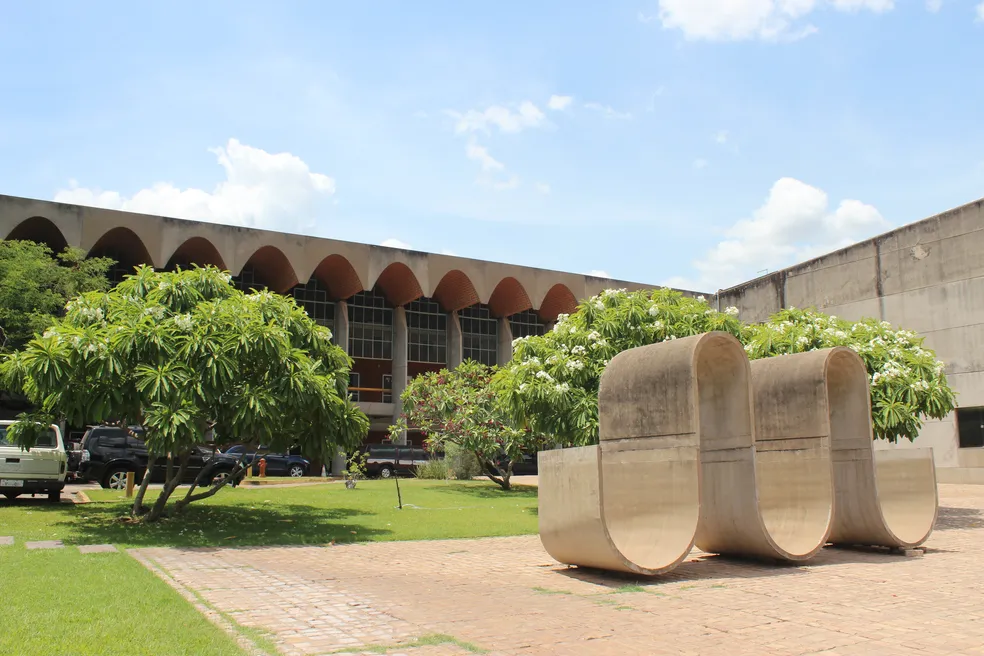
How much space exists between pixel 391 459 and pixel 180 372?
22.5m

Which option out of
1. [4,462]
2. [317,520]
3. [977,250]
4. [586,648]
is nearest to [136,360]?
[317,520]

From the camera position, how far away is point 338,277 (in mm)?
43656

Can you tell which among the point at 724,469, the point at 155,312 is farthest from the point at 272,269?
the point at 724,469

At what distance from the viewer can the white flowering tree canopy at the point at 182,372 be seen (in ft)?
41.2

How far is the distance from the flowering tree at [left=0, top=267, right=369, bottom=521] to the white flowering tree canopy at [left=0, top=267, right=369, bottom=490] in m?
0.02

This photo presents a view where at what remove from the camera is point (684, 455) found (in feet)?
32.1

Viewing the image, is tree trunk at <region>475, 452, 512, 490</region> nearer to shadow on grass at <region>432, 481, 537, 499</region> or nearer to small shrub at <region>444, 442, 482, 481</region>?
shadow on grass at <region>432, 481, 537, 499</region>

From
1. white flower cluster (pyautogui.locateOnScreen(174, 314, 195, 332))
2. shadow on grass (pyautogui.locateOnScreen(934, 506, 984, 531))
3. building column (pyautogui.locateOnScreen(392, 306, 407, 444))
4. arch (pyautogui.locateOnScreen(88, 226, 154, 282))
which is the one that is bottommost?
shadow on grass (pyautogui.locateOnScreen(934, 506, 984, 531))

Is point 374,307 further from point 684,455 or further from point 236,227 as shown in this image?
point 684,455

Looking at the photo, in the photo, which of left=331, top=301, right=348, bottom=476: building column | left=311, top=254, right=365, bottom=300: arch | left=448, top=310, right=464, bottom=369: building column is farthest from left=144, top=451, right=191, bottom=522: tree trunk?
left=448, top=310, right=464, bottom=369: building column

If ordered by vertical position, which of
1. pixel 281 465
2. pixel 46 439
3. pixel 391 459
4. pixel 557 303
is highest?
pixel 557 303

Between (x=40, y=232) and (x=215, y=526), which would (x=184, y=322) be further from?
(x=40, y=232)

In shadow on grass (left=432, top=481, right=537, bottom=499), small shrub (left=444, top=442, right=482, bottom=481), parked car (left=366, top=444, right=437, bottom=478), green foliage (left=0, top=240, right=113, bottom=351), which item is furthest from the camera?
parked car (left=366, top=444, right=437, bottom=478)

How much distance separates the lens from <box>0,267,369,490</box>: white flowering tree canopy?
41.2ft
